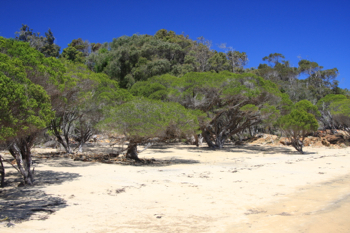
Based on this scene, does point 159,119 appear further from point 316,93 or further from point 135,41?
point 316,93

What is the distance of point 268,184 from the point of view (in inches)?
384

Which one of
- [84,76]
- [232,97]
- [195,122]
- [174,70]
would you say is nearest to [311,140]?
[232,97]

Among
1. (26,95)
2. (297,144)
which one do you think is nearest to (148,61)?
(297,144)

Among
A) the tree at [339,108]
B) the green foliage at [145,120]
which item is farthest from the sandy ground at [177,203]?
the tree at [339,108]

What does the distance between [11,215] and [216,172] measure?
8.45 m

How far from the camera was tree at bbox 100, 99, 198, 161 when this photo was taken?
12672 mm

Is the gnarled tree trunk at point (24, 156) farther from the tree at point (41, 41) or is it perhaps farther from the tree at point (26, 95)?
the tree at point (41, 41)

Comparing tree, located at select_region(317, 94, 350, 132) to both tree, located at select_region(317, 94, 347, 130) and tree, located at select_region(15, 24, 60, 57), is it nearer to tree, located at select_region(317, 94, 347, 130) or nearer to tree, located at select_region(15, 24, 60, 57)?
tree, located at select_region(317, 94, 347, 130)

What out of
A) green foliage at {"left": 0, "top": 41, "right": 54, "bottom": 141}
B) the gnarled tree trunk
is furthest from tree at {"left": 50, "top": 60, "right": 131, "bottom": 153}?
green foliage at {"left": 0, "top": 41, "right": 54, "bottom": 141}

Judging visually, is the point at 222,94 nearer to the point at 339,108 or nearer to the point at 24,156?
the point at 24,156

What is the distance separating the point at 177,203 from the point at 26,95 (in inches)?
183

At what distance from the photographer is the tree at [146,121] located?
41.6 feet

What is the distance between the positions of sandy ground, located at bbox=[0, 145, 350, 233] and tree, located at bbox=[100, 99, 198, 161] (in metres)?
2.42

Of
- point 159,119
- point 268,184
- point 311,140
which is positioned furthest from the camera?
point 311,140
